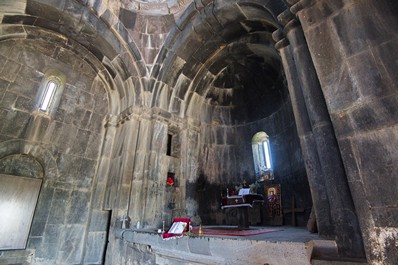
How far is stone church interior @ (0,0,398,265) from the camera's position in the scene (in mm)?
2570

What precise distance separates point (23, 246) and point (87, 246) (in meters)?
1.44

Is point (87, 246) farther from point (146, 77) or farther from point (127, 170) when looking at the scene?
point (146, 77)

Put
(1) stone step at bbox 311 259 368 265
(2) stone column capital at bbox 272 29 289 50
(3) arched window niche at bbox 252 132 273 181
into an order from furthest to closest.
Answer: (3) arched window niche at bbox 252 132 273 181, (2) stone column capital at bbox 272 29 289 50, (1) stone step at bbox 311 259 368 265

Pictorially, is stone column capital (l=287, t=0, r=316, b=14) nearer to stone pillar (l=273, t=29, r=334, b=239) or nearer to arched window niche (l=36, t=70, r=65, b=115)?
stone pillar (l=273, t=29, r=334, b=239)

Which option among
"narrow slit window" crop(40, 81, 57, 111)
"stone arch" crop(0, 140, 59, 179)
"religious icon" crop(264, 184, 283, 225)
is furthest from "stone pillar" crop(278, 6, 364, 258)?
"narrow slit window" crop(40, 81, 57, 111)


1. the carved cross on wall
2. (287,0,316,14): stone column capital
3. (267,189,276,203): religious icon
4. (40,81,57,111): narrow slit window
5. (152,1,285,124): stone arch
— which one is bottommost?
the carved cross on wall

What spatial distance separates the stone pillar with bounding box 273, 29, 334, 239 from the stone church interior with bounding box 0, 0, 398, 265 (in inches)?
0.8

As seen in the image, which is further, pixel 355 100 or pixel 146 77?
pixel 146 77

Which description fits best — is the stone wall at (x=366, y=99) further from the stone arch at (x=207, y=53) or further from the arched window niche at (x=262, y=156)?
the arched window niche at (x=262, y=156)

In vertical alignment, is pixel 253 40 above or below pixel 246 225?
above

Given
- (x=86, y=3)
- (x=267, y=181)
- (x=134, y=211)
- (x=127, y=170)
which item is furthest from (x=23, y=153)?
(x=267, y=181)

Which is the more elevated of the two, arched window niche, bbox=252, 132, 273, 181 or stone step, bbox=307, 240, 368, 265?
arched window niche, bbox=252, 132, 273, 181

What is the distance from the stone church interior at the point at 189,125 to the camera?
8.43 feet

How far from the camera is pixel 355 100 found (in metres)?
2.52
